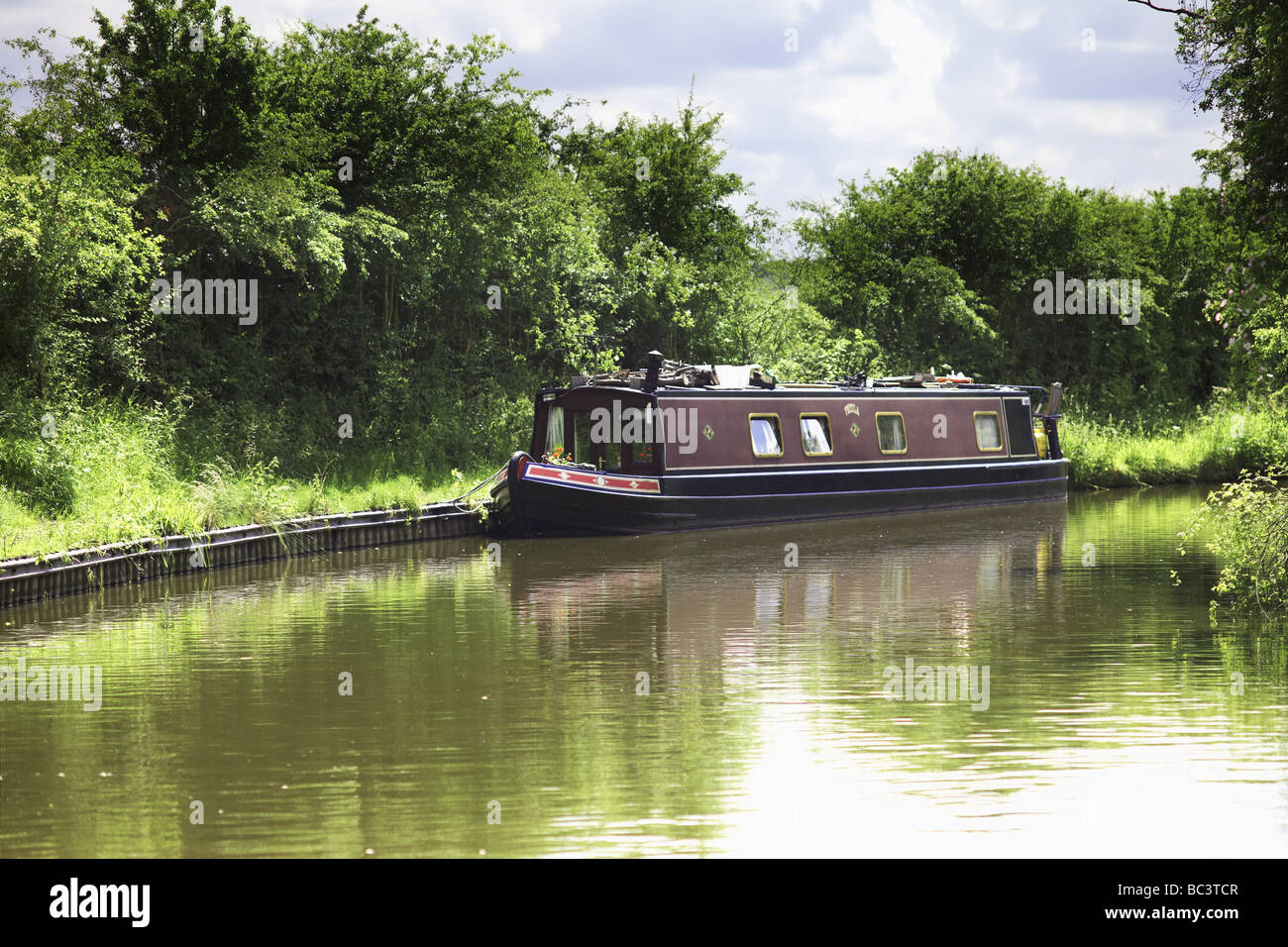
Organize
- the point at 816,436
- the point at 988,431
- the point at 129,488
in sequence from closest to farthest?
the point at 129,488 → the point at 816,436 → the point at 988,431

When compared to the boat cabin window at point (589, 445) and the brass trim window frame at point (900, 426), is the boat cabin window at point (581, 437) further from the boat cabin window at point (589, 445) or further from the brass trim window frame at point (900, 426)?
the brass trim window frame at point (900, 426)

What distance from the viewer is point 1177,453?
78.4ft

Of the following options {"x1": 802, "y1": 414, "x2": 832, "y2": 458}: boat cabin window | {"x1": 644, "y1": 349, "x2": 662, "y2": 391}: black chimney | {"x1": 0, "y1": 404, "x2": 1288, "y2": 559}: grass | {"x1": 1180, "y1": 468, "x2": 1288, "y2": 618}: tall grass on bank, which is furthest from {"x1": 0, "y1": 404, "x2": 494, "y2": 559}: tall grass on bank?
{"x1": 1180, "y1": 468, "x2": 1288, "y2": 618}: tall grass on bank

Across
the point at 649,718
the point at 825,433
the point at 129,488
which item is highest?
the point at 825,433

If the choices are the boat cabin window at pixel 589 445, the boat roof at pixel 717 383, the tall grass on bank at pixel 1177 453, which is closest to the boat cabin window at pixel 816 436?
the boat roof at pixel 717 383

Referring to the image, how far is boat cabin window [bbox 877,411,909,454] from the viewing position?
19422mm

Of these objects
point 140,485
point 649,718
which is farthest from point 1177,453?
point 649,718

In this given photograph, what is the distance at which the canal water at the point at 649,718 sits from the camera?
17.2 feet

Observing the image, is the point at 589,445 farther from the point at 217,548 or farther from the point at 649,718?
the point at 649,718

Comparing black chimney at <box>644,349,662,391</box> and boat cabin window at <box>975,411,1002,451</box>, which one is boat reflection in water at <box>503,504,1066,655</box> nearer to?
black chimney at <box>644,349,662,391</box>

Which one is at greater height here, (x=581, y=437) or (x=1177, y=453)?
(x=581, y=437)

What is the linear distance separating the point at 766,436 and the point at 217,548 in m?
7.43

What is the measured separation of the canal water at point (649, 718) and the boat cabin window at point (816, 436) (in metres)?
5.74
